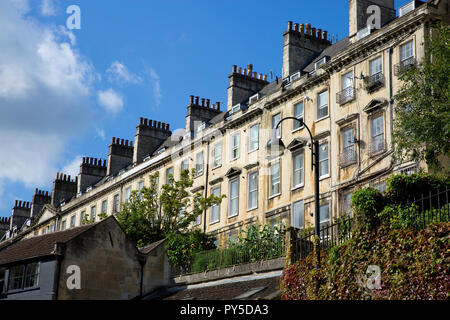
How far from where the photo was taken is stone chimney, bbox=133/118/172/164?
6372 centimetres

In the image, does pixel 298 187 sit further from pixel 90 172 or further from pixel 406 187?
pixel 90 172

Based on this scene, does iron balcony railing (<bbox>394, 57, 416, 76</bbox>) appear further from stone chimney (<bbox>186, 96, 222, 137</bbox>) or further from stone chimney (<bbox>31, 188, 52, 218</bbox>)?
stone chimney (<bbox>31, 188, 52, 218</bbox>)

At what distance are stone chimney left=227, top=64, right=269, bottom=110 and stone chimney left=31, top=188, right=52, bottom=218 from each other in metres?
42.1

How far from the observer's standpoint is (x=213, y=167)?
50.5 m

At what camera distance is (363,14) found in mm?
41625

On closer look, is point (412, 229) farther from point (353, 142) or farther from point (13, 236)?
point (13, 236)

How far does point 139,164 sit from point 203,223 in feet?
41.1

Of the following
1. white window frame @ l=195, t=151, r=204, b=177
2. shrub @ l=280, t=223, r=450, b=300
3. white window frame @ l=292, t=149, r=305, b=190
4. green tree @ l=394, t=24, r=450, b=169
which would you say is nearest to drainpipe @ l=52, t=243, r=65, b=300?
shrub @ l=280, t=223, r=450, b=300

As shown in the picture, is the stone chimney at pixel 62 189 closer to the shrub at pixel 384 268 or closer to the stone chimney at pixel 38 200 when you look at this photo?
the stone chimney at pixel 38 200

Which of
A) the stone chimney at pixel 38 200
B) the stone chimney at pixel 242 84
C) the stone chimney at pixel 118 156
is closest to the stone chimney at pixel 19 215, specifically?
the stone chimney at pixel 38 200

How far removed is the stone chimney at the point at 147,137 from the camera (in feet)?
209

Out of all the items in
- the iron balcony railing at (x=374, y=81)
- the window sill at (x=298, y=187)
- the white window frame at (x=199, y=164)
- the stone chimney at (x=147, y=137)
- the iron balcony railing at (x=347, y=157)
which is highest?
the stone chimney at (x=147, y=137)

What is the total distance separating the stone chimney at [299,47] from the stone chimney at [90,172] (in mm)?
32874
